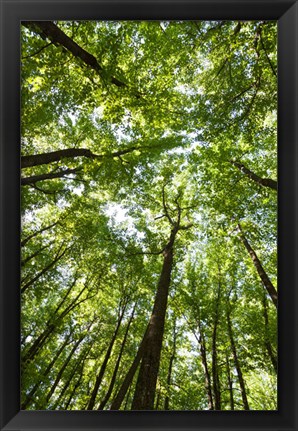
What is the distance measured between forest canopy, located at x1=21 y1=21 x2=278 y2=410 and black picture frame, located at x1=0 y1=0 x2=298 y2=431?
5.93 ft

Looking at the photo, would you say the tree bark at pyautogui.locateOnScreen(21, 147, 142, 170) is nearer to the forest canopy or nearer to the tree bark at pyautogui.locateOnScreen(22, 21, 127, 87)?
the forest canopy

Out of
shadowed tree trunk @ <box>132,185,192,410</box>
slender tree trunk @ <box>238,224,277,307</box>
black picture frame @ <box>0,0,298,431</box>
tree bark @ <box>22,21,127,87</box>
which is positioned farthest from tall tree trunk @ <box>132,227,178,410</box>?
tree bark @ <box>22,21,127,87</box>

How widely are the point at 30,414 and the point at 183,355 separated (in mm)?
11891

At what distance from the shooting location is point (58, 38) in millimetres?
3727

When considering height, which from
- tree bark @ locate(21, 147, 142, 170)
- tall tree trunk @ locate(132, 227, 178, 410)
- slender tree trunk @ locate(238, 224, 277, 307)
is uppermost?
tree bark @ locate(21, 147, 142, 170)

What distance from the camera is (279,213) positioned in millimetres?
1888

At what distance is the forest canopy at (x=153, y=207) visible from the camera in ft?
15.7

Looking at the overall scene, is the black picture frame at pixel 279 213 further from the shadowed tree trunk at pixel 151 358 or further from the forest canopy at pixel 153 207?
the shadowed tree trunk at pixel 151 358

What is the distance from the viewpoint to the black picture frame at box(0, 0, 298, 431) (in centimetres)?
171

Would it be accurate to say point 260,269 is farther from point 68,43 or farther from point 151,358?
point 68,43

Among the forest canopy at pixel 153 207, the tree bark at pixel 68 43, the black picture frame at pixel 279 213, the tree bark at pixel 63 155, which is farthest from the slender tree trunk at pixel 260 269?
the tree bark at pixel 68 43

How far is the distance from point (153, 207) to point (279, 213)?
26.9ft
